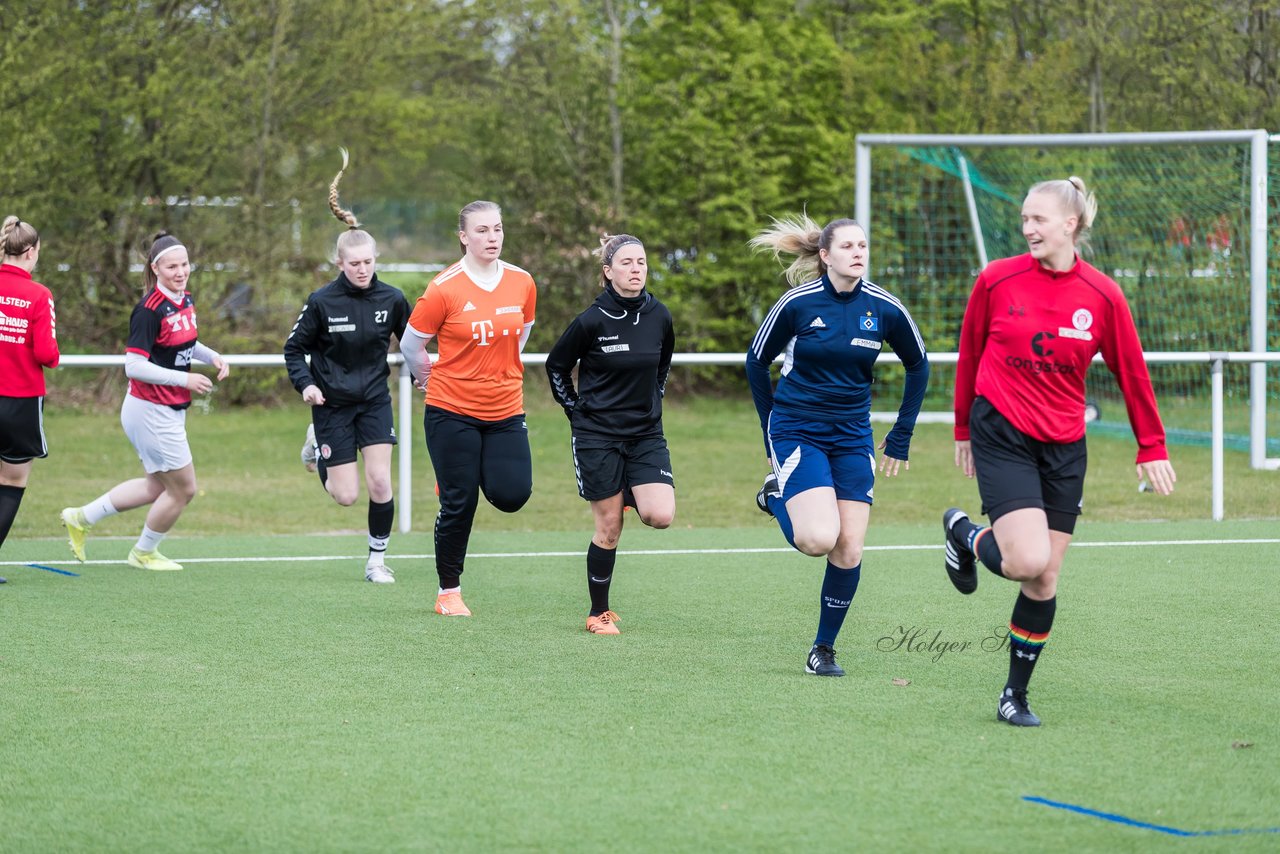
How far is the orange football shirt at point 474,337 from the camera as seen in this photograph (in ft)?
24.4

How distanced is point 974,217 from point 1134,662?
12.0m

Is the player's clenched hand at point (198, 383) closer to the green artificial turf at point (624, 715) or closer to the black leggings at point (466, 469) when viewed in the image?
the green artificial turf at point (624, 715)

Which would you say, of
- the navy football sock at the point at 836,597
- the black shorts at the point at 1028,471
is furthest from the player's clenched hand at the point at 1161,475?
the navy football sock at the point at 836,597

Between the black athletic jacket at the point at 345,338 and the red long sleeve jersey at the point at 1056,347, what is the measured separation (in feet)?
13.4

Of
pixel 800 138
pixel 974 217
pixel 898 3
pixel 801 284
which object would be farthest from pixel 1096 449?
pixel 801 284

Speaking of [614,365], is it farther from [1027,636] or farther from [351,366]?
[1027,636]

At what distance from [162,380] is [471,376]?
6.40 feet

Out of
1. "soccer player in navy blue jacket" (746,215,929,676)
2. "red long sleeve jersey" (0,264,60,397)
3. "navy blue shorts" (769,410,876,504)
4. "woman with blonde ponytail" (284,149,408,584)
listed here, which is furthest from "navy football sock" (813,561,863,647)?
"red long sleeve jersey" (0,264,60,397)

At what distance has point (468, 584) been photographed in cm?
873

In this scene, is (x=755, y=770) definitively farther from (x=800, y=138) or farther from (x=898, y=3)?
(x=898, y=3)

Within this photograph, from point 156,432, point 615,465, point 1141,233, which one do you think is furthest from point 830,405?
point 1141,233

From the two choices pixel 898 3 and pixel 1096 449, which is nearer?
pixel 1096 449

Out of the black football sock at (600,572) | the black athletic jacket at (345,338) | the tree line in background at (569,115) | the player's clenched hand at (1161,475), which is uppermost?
the tree line in background at (569,115)

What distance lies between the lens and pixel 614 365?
712 centimetres
